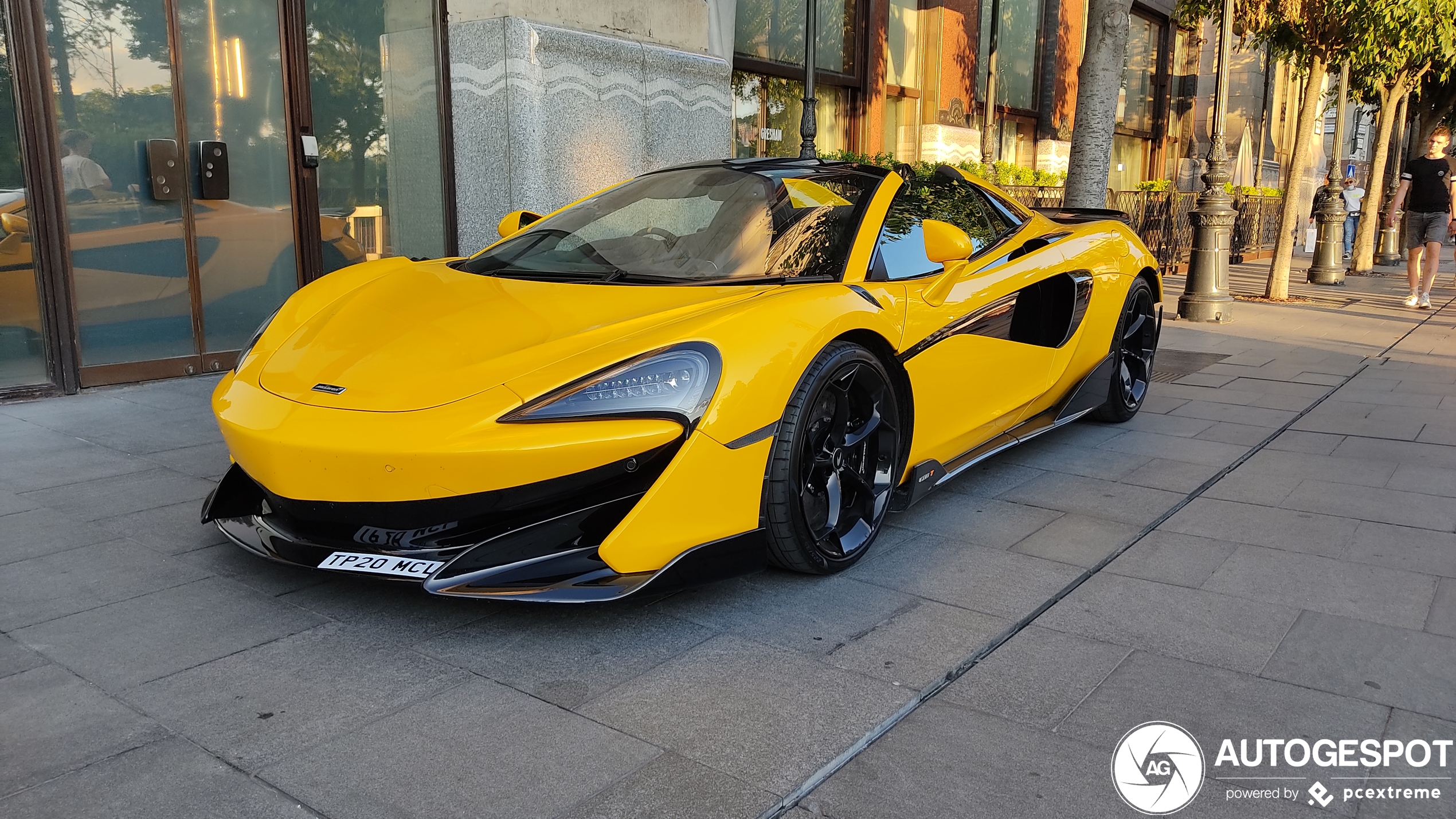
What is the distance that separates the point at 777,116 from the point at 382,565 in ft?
37.2

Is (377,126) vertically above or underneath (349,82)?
underneath

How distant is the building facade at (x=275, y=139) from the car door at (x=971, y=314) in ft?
15.8

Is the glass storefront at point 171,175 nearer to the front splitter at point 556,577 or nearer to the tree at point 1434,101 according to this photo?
the front splitter at point 556,577

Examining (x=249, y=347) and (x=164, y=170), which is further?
(x=164, y=170)

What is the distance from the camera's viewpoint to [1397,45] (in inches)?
501

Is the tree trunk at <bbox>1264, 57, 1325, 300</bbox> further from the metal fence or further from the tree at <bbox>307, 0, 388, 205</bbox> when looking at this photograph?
the tree at <bbox>307, 0, 388, 205</bbox>

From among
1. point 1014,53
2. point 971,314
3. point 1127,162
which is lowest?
point 971,314

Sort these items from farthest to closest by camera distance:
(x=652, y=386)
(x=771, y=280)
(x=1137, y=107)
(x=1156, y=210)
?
(x=1137, y=107)
(x=1156, y=210)
(x=771, y=280)
(x=652, y=386)

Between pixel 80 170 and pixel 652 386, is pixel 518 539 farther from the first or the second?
pixel 80 170

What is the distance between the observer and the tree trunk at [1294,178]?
1266cm

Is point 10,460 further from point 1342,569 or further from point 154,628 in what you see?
point 1342,569

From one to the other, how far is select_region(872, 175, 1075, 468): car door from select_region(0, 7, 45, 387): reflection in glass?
5058mm

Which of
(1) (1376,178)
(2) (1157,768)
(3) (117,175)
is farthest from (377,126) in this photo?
(1) (1376,178)

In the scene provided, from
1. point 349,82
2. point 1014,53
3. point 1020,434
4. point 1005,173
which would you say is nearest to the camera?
point 1020,434
